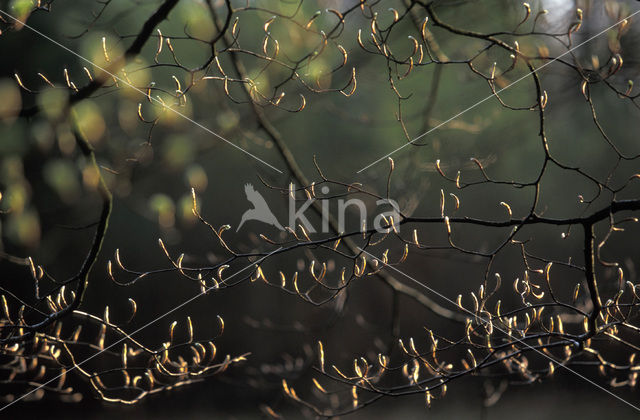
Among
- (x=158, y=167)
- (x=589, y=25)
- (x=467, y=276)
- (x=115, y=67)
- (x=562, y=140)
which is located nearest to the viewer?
(x=115, y=67)

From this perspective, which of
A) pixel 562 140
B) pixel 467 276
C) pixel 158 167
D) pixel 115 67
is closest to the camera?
pixel 115 67

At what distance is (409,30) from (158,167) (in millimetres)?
1090

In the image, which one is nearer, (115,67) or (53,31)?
(115,67)

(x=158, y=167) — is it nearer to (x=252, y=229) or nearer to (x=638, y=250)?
(x=252, y=229)

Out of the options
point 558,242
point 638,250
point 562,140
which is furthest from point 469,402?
point 562,140

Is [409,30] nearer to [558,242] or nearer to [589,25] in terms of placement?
[589,25]

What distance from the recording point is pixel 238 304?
12.1 ft

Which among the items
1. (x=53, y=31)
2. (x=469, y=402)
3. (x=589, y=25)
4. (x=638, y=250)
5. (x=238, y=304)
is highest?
(x=53, y=31)

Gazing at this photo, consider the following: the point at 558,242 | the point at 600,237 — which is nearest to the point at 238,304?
the point at 558,242

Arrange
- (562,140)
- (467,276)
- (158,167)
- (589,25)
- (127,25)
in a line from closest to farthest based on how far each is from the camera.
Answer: (158,167), (589,25), (127,25), (562,140), (467,276)

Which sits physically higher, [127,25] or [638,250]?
[127,25]

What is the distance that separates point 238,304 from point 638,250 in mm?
2617

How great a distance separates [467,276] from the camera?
3908 millimetres

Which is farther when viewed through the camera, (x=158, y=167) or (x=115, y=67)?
(x=158, y=167)
